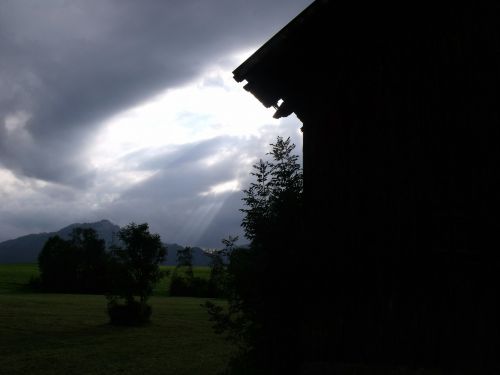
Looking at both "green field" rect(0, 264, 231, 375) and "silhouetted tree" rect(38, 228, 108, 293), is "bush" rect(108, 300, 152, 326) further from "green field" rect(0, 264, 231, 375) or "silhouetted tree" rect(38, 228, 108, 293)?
"silhouetted tree" rect(38, 228, 108, 293)

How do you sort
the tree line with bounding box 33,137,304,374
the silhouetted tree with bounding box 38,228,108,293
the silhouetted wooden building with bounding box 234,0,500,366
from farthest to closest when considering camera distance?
the silhouetted tree with bounding box 38,228,108,293, the tree line with bounding box 33,137,304,374, the silhouetted wooden building with bounding box 234,0,500,366

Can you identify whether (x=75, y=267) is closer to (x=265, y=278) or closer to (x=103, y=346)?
(x=103, y=346)

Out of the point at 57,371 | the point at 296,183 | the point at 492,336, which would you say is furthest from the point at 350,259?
the point at 57,371

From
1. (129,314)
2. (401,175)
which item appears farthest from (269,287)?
(129,314)

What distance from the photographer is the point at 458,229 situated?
5914mm

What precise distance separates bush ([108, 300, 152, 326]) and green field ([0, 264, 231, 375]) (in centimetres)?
82

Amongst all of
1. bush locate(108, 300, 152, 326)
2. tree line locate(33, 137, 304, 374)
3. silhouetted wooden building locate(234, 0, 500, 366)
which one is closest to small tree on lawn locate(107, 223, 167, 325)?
bush locate(108, 300, 152, 326)

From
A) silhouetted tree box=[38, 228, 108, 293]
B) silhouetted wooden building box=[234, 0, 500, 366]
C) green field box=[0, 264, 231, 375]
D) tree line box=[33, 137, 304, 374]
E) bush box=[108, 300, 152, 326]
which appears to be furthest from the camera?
silhouetted tree box=[38, 228, 108, 293]

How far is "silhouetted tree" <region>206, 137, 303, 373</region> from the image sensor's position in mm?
7371

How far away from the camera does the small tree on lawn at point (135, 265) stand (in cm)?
3350

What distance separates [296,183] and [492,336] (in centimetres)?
593

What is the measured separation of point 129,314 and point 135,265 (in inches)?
133

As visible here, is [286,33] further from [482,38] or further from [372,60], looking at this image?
[482,38]

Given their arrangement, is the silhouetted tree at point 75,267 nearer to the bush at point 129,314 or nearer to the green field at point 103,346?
the green field at point 103,346
